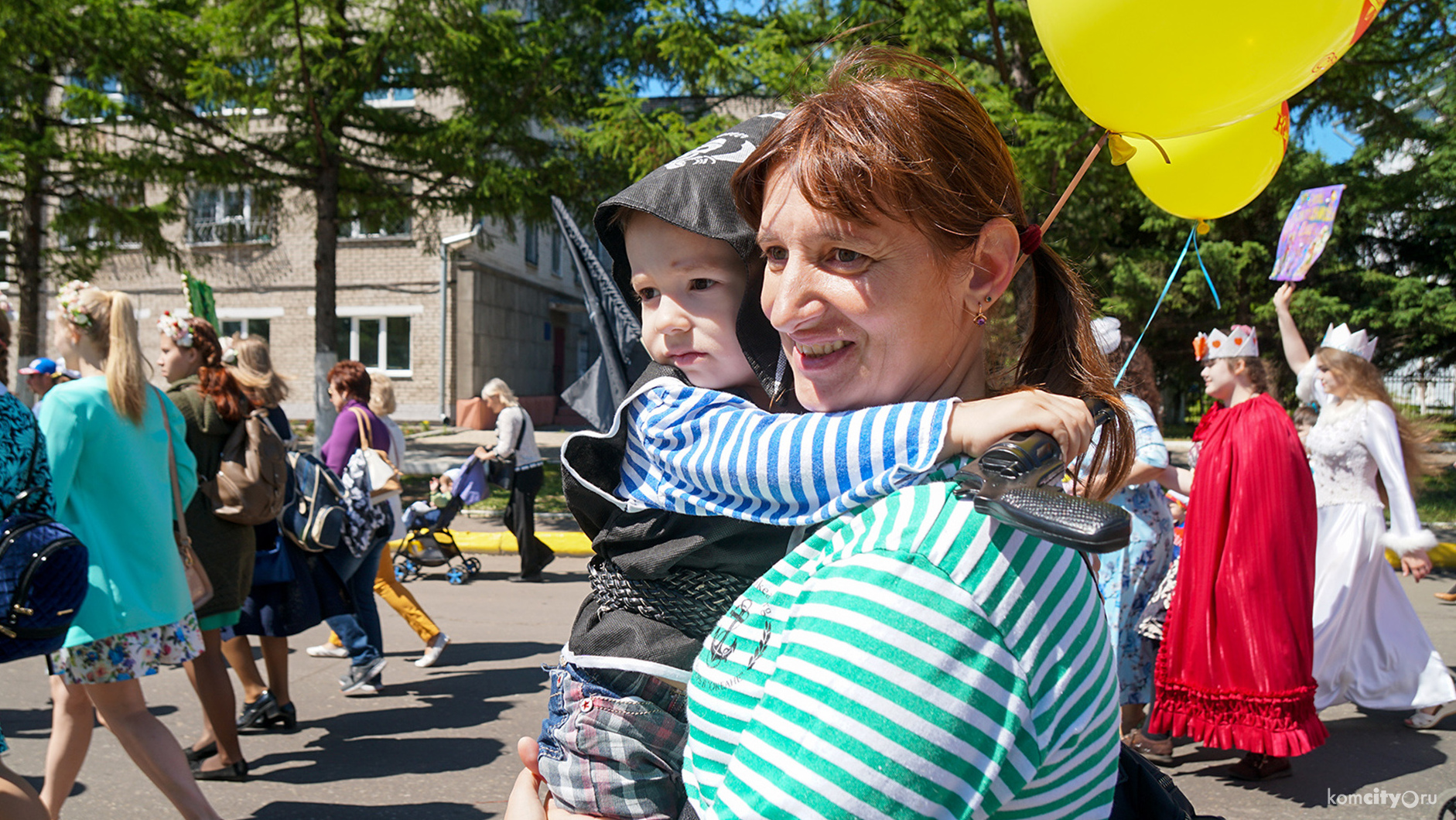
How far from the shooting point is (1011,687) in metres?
0.84

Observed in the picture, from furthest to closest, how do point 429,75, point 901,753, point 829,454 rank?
1. point 429,75
2. point 829,454
3. point 901,753

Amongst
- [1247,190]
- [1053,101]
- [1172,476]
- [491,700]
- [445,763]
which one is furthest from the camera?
[1053,101]

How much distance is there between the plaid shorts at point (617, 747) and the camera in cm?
145

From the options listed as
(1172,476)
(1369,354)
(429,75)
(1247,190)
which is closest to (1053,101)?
(1369,354)

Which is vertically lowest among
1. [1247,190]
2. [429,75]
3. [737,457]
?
[737,457]

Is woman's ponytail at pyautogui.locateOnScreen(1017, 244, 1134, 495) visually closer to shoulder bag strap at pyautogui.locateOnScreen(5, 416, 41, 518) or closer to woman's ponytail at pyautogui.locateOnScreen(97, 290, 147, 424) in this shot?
shoulder bag strap at pyautogui.locateOnScreen(5, 416, 41, 518)

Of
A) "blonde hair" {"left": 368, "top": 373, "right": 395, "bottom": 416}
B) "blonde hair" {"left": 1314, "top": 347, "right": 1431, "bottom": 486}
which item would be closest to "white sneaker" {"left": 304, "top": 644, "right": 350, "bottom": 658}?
"blonde hair" {"left": 368, "top": 373, "right": 395, "bottom": 416}

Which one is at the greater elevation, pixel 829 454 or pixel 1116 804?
pixel 829 454

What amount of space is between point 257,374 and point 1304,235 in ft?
17.6

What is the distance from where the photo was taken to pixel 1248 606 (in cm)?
458

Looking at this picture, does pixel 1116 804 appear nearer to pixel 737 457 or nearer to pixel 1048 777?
pixel 1048 777

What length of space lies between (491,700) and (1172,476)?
4216mm

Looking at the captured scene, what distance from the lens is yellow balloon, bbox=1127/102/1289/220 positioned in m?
2.15

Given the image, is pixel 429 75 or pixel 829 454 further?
pixel 429 75
